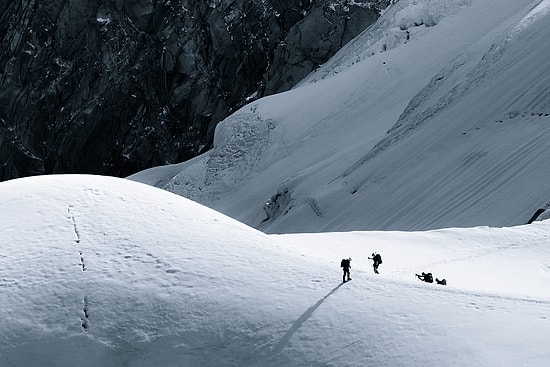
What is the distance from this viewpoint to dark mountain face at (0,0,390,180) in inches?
3593

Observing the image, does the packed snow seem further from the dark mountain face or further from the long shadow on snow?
the dark mountain face

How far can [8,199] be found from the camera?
69.9ft

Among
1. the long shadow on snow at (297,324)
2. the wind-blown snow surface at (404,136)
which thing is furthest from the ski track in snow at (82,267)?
the wind-blown snow surface at (404,136)

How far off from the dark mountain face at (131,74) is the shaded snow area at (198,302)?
67.8m

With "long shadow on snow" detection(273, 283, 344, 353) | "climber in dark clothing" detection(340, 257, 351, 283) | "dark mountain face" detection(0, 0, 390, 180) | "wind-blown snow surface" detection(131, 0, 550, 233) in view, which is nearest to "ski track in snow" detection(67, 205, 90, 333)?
"long shadow on snow" detection(273, 283, 344, 353)

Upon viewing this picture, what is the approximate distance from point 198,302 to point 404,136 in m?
32.9

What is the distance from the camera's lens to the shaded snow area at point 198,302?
15.6 metres

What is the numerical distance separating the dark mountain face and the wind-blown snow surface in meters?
12.6

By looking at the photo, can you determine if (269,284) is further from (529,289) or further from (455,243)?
(455,243)

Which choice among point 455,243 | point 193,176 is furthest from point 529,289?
point 193,176

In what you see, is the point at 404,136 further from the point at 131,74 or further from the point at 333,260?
the point at 131,74

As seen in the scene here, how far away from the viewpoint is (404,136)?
48.2m

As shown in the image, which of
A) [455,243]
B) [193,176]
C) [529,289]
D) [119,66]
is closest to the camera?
[529,289]

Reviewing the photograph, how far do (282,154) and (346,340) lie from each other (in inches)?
1919
